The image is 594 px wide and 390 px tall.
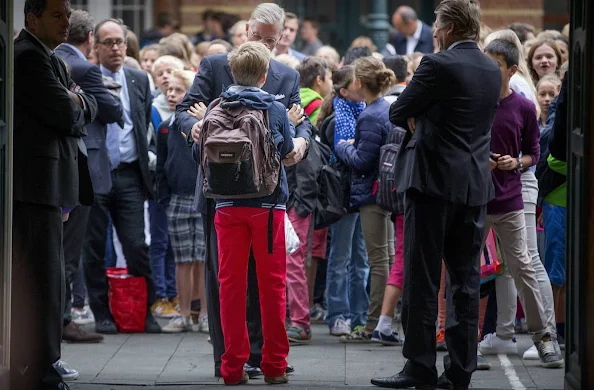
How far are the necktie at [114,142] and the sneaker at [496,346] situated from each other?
9.84 ft

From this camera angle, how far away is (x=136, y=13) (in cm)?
2028

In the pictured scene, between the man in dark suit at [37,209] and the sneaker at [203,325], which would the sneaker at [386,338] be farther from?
the man in dark suit at [37,209]

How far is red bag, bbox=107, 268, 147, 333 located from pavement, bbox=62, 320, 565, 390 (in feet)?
0.45

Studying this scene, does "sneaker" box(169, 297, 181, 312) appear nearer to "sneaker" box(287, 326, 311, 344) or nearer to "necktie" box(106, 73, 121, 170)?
"necktie" box(106, 73, 121, 170)

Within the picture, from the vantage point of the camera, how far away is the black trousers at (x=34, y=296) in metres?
6.27

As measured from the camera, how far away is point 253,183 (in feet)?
21.0

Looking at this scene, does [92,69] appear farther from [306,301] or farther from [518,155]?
[518,155]

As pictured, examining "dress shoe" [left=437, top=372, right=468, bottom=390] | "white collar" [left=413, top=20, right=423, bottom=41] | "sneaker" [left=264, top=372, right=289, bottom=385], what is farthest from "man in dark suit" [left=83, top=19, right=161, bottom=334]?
"white collar" [left=413, top=20, right=423, bottom=41]

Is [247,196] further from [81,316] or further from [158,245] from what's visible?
[81,316]

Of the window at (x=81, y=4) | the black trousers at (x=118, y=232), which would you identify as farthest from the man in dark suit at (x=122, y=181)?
the window at (x=81, y=4)

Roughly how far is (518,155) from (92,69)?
115 inches

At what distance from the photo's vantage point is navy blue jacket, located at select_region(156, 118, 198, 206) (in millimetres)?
8859

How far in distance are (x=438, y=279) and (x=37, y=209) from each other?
2.23 metres

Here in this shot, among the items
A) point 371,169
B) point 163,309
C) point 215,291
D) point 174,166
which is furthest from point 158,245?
point 215,291
